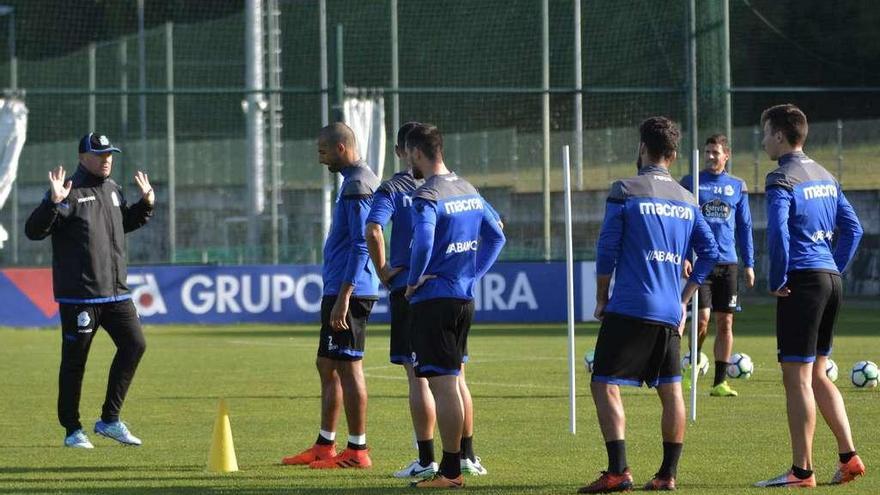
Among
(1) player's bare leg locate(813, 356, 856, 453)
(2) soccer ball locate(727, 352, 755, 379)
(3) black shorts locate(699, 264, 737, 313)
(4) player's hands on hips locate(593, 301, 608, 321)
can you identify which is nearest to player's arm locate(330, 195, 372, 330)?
(4) player's hands on hips locate(593, 301, 608, 321)

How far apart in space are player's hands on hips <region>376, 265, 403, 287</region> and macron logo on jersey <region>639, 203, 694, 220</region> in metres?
1.75

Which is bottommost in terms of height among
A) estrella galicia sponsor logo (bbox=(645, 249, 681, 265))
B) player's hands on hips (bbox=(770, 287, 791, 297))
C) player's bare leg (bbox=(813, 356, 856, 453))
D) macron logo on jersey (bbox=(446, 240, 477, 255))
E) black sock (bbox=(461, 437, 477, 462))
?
black sock (bbox=(461, 437, 477, 462))

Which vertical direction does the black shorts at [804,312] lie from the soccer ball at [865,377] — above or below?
above

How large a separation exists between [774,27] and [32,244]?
18.1 meters

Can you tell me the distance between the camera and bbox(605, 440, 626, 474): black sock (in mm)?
8398

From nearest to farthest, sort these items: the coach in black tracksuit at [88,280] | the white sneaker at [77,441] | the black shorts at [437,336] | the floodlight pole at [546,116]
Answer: the black shorts at [437,336], the white sneaker at [77,441], the coach in black tracksuit at [88,280], the floodlight pole at [546,116]

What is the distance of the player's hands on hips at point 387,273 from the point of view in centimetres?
942

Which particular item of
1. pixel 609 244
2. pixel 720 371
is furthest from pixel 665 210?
pixel 720 371

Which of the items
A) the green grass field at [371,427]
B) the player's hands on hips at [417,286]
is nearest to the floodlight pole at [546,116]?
the green grass field at [371,427]

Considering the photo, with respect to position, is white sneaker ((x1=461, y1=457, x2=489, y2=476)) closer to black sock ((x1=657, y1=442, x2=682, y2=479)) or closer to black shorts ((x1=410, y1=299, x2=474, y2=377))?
black shorts ((x1=410, y1=299, x2=474, y2=377))

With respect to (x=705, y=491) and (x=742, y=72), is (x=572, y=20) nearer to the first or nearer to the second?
(x=742, y=72)

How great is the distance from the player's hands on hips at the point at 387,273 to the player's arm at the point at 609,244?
153cm

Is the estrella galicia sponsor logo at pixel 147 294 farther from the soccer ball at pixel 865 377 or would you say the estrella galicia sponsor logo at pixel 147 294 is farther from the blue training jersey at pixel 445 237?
the blue training jersey at pixel 445 237

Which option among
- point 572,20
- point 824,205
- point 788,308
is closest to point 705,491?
point 788,308
